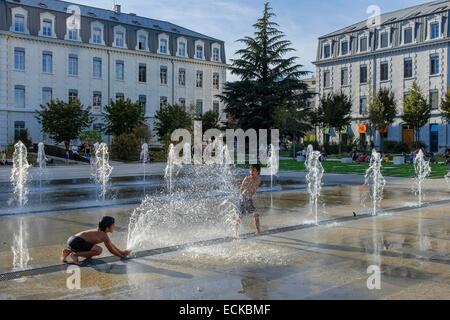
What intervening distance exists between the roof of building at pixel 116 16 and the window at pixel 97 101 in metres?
6.78

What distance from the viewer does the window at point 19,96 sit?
4566 cm

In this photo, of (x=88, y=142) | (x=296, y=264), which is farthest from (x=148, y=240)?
(x=88, y=142)

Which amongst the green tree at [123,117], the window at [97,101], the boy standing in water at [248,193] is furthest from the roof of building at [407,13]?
the boy standing in water at [248,193]

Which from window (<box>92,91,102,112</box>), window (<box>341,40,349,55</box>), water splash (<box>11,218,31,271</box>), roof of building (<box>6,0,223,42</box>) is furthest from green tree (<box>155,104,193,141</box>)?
water splash (<box>11,218,31,271</box>)

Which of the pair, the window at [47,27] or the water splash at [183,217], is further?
the window at [47,27]

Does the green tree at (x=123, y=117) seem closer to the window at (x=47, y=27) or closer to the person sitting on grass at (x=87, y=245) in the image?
the window at (x=47, y=27)

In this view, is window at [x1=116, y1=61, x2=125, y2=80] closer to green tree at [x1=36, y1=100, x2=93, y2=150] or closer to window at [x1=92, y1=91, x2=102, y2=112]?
window at [x1=92, y1=91, x2=102, y2=112]

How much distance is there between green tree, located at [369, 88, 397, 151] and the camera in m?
47.2

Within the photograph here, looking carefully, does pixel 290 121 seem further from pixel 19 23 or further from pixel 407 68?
pixel 19 23

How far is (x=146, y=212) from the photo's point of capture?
14.1 metres

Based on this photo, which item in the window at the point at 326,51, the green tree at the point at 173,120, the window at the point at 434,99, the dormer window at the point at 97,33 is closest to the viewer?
the green tree at the point at 173,120

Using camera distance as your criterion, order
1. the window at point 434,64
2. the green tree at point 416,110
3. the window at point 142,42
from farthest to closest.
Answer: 1. the window at point 142,42
2. the window at point 434,64
3. the green tree at point 416,110

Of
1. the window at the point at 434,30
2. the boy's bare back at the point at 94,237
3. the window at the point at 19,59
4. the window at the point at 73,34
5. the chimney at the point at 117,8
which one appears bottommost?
the boy's bare back at the point at 94,237

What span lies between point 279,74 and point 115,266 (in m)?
41.6
